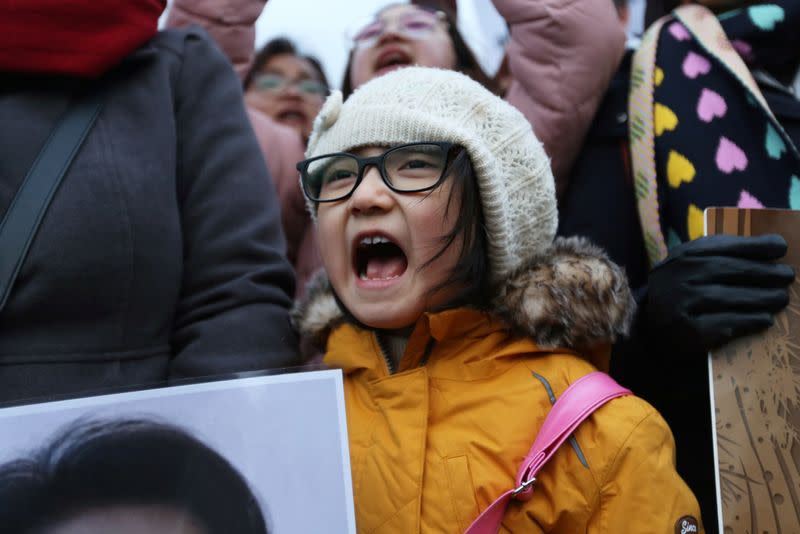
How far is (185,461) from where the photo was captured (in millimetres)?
1017

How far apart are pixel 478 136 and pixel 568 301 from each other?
333 mm

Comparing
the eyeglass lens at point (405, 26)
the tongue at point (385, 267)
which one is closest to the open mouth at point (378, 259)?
the tongue at point (385, 267)

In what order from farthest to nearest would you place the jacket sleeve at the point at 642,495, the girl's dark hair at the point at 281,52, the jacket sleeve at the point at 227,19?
the girl's dark hair at the point at 281,52
the jacket sleeve at the point at 227,19
the jacket sleeve at the point at 642,495

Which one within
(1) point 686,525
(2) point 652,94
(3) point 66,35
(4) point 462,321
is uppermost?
(3) point 66,35

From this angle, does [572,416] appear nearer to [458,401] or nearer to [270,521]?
[458,401]

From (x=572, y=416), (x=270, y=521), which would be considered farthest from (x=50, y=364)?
(x=572, y=416)

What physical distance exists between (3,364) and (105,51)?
567 mm

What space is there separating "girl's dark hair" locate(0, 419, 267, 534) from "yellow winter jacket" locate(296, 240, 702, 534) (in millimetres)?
343

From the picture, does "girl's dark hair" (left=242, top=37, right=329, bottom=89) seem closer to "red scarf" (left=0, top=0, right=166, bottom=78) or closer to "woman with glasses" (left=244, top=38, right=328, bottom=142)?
"woman with glasses" (left=244, top=38, right=328, bottom=142)

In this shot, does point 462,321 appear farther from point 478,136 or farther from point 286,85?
point 286,85

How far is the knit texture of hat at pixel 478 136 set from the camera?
1.39m

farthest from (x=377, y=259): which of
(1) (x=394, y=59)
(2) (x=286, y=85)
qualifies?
(2) (x=286, y=85)

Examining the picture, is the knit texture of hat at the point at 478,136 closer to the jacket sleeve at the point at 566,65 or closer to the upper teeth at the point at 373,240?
the upper teeth at the point at 373,240

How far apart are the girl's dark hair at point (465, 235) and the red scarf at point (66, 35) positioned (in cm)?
64
